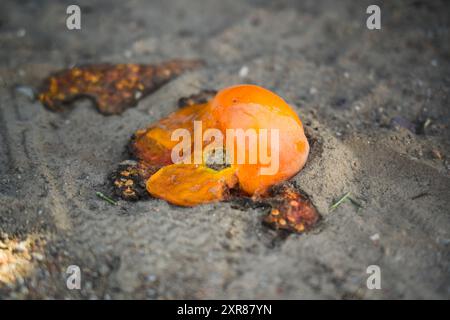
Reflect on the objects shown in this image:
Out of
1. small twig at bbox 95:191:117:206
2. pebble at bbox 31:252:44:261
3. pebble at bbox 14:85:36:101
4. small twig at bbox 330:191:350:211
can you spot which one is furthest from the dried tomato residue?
small twig at bbox 330:191:350:211

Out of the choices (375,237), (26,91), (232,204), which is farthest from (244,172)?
(26,91)

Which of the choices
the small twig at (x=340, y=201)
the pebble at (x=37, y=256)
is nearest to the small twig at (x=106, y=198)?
the pebble at (x=37, y=256)

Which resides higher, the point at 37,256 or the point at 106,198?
the point at 106,198

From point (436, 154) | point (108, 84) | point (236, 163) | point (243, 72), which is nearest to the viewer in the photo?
point (236, 163)

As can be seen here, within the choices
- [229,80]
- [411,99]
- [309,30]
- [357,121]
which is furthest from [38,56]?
[411,99]

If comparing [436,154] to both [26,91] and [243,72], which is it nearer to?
[243,72]

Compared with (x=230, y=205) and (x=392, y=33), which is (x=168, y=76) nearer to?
(x=230, y=205)

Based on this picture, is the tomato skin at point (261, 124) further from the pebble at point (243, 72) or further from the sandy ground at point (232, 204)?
the pebble at point (243, 72)

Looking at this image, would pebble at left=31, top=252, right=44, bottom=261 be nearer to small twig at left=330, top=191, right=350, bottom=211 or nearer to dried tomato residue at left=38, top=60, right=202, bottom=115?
dried tomato residue at left=38, top=60, right=202, bottom=115
